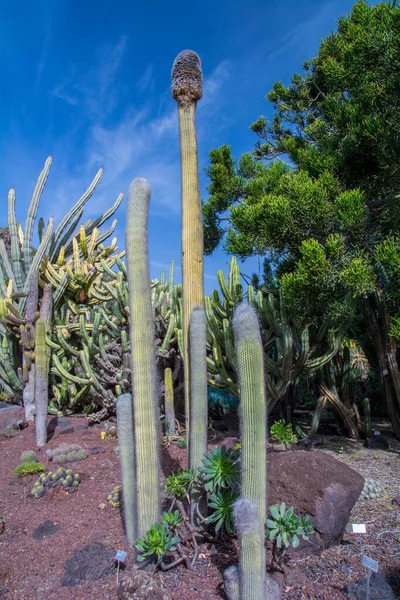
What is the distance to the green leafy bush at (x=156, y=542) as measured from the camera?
2.93 meters

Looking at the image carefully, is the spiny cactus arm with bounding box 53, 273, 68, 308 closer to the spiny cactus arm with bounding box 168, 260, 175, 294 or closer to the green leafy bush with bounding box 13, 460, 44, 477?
the spiny cactus arm with bounding box 168, 260, 175, 294

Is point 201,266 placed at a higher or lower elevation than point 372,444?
higher

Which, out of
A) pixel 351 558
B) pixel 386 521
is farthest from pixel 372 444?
pixel 351 558

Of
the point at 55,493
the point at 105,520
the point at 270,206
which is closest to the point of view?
the point at 105,520

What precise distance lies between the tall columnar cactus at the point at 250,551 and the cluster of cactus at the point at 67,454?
413cm

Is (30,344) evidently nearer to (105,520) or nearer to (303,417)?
(105,520)

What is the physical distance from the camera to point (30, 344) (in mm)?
8328

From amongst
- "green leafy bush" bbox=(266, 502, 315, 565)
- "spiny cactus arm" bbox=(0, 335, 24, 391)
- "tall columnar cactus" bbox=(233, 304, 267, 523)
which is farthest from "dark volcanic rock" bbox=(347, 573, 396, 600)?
"spiny cactus arm" bbox=(0, 335, 24, 391)

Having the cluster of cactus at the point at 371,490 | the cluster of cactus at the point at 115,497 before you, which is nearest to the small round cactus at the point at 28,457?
the cluster of cactus at the point at 115,497

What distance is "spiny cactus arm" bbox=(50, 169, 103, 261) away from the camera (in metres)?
9.55

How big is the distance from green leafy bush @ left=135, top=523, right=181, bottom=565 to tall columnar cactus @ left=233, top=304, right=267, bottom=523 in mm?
733

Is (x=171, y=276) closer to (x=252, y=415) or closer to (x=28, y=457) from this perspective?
(x=28, y=457)

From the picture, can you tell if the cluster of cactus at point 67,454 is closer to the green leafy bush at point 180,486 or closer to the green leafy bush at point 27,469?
the green leafy bush at point 27,469

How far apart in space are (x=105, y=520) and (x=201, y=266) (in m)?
2.70
